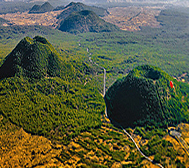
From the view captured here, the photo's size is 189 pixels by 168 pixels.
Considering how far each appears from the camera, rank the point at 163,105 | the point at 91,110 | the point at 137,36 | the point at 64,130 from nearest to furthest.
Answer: the point at 64,130, the point at 163,105, the point at 91,110, the point at 137,36

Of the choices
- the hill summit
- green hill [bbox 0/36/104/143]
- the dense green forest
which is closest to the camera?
the dense green forest

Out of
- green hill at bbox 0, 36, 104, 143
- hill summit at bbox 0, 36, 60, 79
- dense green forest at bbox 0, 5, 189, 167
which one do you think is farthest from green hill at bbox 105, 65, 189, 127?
hill summit at bbox 0, 36, 60, 79

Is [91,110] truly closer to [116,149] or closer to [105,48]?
[116,149]

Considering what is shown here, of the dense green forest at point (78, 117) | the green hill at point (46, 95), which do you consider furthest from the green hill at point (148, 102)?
the green hill at point (46, 95)

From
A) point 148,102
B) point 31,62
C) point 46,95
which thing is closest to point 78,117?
point 46,95

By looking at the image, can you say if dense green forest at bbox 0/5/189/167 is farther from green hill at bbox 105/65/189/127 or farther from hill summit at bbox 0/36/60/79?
hill summit at bbox 0/36/60/79

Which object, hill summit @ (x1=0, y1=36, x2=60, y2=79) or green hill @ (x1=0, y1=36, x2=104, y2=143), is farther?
hill summit @ (x1=0, y1=36, x2=60, y2=79)

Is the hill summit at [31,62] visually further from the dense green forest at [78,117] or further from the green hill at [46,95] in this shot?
the dense green forest at [78,117]

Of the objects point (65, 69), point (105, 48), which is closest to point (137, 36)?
point (105, 48)
